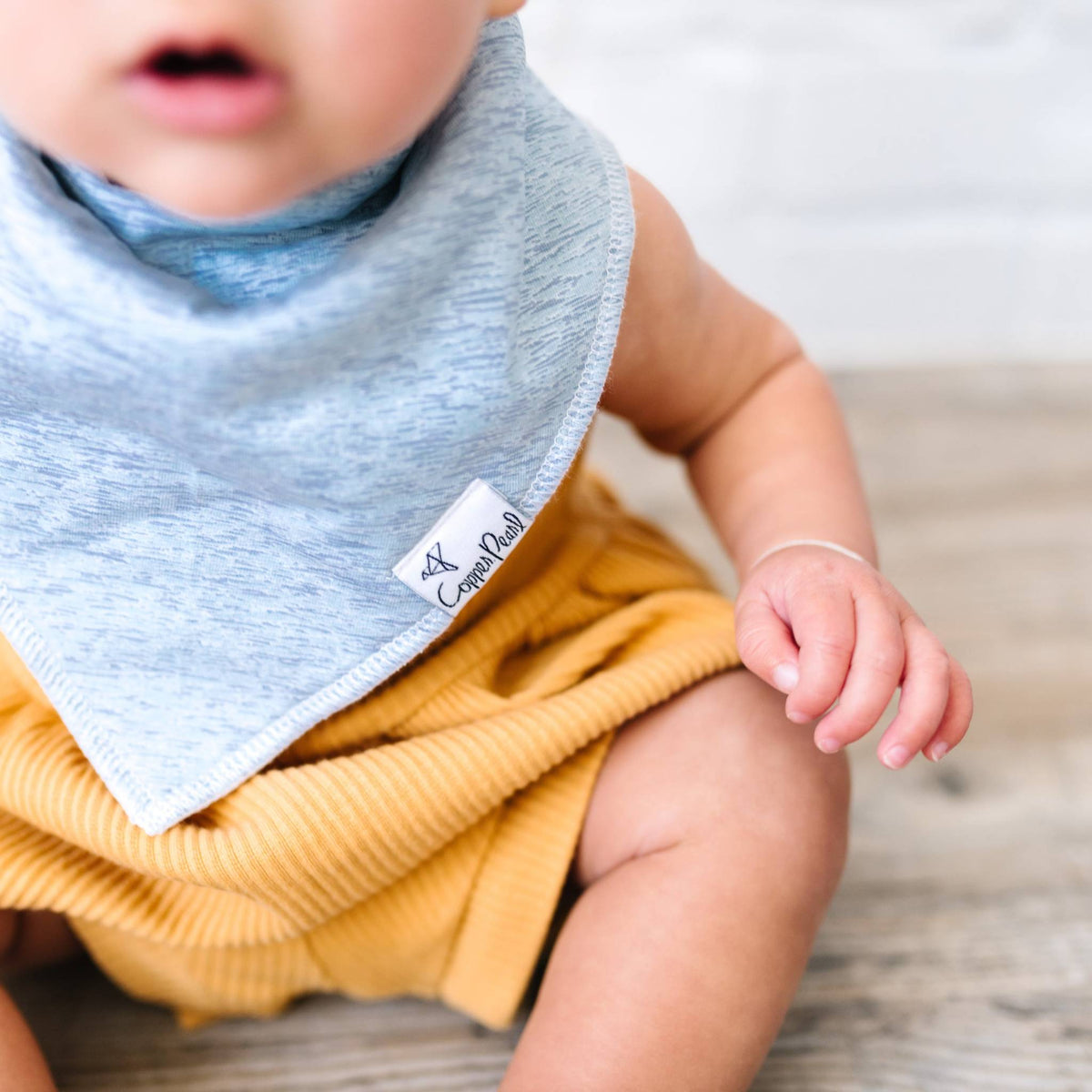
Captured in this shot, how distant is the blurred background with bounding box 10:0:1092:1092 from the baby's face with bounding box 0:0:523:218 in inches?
14.7

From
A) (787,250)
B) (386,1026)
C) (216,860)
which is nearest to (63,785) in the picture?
(216,860)

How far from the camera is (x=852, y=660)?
482 millimetres

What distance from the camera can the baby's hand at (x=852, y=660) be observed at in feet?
1.53

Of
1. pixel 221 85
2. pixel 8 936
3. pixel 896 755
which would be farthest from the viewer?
pixel 8 936

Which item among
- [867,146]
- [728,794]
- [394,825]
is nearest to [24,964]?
[394,825]

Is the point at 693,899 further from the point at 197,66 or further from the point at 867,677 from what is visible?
the point at 197,66

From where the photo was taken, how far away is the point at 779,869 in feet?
1.68

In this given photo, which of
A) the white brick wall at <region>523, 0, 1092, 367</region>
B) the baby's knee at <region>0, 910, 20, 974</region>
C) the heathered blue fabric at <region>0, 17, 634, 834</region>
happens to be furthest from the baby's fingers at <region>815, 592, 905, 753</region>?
the white brick wall at <region>523, 0, 1092, 367</region>

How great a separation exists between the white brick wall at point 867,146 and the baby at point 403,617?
478mm

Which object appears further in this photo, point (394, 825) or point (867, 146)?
point (867, 146)

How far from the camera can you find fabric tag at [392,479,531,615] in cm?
50

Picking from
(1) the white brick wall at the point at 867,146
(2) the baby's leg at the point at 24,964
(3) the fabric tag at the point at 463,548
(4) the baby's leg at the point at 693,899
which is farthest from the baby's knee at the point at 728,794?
(1) the white brick wall at the point at 867,146

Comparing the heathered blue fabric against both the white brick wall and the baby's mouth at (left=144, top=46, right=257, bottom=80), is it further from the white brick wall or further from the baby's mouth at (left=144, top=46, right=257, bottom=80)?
the white brick wall

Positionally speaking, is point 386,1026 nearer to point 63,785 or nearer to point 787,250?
point 63,785
